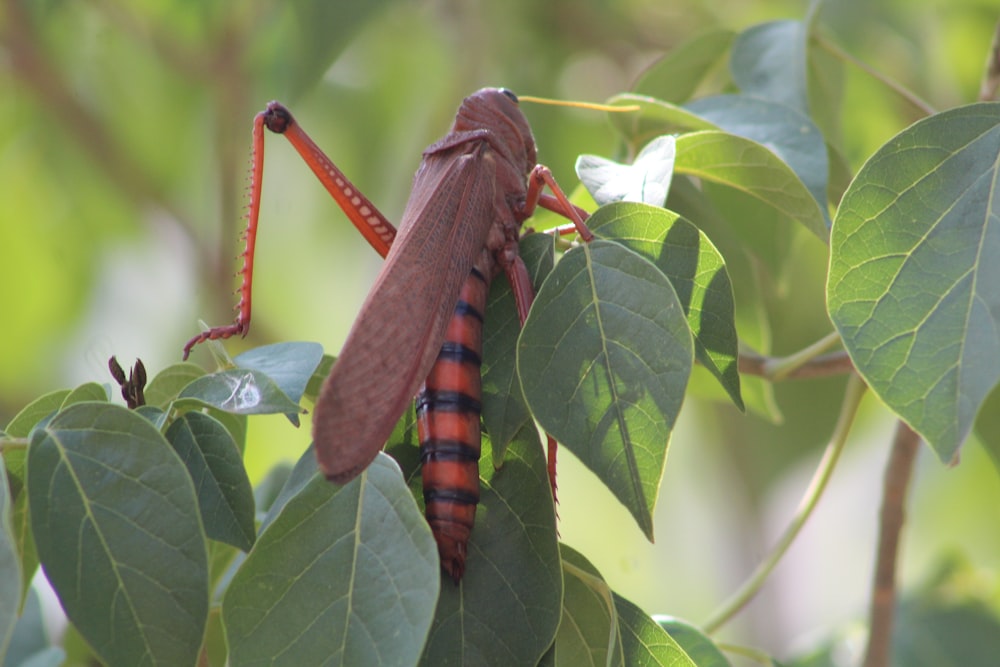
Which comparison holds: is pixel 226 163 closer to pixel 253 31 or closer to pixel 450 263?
pixel 253 31

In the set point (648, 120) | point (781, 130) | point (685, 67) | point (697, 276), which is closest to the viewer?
point (697, 276)

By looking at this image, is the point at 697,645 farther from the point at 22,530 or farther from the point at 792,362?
the point at 22,530

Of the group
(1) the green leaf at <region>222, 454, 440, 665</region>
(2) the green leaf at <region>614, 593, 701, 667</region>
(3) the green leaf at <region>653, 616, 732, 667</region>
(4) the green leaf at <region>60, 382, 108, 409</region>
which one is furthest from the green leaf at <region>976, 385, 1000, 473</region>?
(4) the green leaf at <region>60, 382, 108, 409</region>

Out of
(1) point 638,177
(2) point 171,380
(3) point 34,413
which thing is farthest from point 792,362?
(3) point 34,413

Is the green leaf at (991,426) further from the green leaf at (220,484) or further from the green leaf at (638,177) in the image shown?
the green leaf at (220,484)

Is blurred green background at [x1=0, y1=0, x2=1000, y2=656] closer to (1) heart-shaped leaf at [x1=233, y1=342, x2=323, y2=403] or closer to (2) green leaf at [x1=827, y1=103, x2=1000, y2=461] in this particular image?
(1) heart-shaped leaf at [x1=233, y1=342, x2=323, y2=403]
